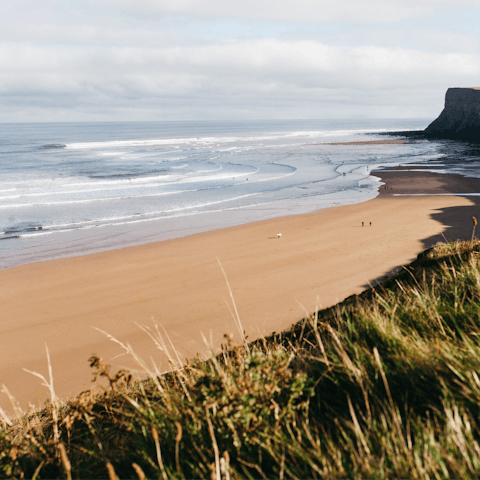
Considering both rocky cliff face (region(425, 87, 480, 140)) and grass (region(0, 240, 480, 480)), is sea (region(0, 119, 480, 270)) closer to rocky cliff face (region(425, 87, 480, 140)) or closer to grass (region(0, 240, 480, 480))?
grass (region(0, 240, 480, 480))

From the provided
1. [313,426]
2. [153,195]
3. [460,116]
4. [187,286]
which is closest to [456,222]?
[187,286]

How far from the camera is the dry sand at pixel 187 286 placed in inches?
311

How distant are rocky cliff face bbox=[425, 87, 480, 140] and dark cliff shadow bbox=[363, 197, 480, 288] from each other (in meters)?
59.7

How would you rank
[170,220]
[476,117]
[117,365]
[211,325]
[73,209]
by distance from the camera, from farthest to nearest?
[476,117], [73,209], [170,220], [211,325], [117,365]

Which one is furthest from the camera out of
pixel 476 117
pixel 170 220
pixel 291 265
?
pixel 476 117

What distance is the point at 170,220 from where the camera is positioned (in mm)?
19734

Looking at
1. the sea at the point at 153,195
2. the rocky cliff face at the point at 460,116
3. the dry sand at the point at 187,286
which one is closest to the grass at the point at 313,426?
the dry sand at the point at 187,286

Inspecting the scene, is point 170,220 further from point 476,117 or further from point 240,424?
point 476,117

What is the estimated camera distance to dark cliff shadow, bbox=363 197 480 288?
47.0ft

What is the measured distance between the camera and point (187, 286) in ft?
36.2

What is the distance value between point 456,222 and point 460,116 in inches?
3040

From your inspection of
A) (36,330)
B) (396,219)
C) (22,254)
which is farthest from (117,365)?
(396,219)

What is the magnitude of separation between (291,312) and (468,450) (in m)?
7.41

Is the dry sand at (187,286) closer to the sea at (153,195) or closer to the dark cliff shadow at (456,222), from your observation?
the dark cliff shadow at (456,222)
